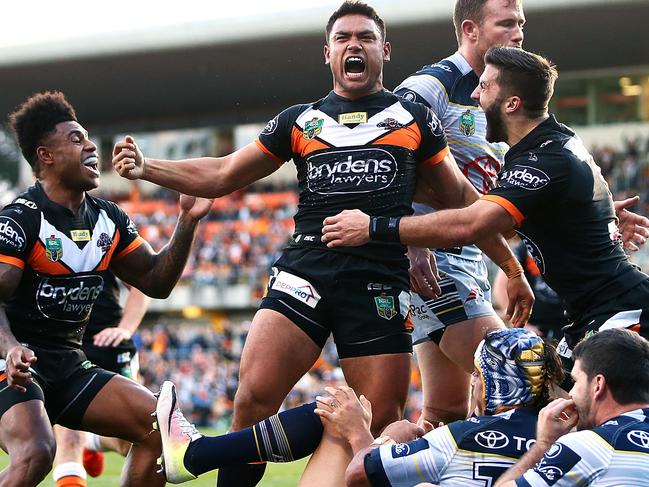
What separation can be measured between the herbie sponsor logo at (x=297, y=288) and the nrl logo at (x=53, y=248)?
1.37 m

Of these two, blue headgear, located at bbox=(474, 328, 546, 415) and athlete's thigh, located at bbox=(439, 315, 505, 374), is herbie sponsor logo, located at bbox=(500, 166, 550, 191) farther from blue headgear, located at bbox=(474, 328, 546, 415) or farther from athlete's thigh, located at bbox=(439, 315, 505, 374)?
athlete's thigh, located at bbox=(439, 315, 505, 374)

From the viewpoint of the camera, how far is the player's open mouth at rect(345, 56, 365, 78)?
5.89 m

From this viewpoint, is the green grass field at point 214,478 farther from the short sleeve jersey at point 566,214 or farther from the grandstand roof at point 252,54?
the grandstand roof at point 252,54

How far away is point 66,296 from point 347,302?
1.76 metres

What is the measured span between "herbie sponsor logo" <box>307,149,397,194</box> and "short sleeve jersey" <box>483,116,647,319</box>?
0.58 meters

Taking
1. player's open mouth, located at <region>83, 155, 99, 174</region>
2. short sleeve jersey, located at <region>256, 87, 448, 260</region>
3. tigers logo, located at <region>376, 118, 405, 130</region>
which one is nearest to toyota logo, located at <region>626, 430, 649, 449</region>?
short sleeve jersey, located at <region>256, 87, 448, 260</region>

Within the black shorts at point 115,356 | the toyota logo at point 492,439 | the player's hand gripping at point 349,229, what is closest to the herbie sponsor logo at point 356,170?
the player's hand gripping at point 349,229

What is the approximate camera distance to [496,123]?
591cm

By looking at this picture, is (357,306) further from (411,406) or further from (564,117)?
(564,117)

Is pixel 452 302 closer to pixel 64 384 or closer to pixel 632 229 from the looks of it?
pixel 632 229

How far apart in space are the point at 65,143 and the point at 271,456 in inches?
98.5

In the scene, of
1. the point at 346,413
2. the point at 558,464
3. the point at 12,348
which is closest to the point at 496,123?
the point at 346,413

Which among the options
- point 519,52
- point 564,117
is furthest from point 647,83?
point 519,52

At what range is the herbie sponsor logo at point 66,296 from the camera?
20.7 feet
